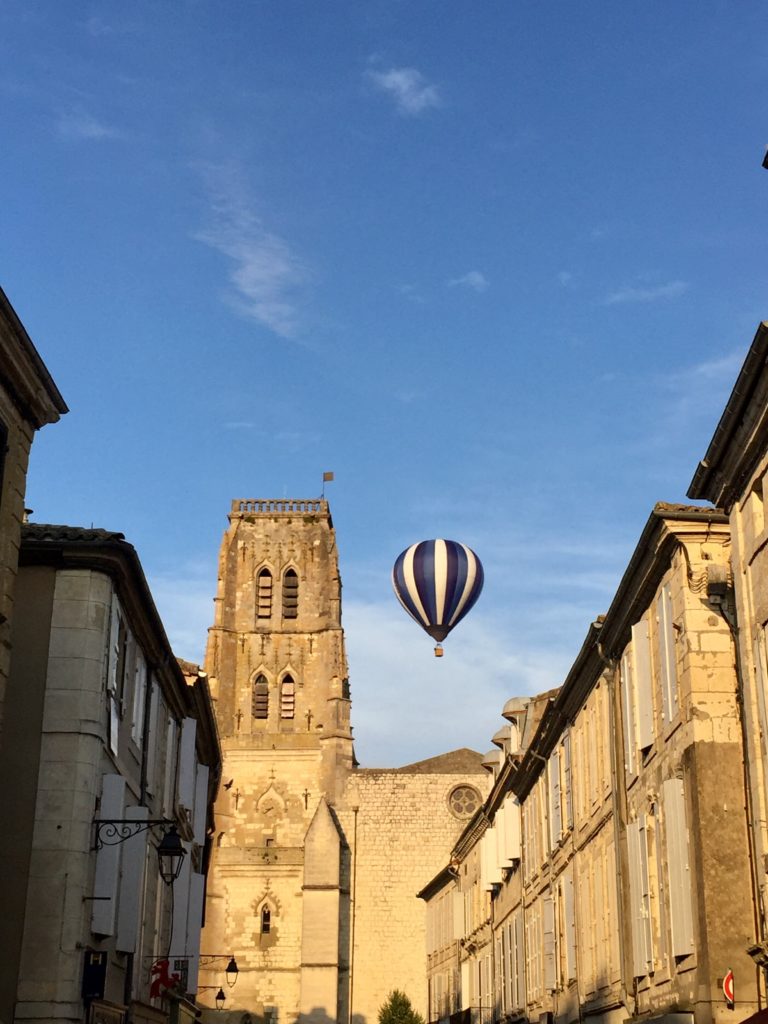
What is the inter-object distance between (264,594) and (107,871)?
153ft

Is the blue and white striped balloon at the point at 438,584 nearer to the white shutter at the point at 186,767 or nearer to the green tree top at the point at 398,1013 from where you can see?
the white shutter at the point at 186,767

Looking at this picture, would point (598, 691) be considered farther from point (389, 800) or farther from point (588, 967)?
point (389, 800)

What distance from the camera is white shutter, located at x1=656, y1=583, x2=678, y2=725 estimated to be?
14.4 m

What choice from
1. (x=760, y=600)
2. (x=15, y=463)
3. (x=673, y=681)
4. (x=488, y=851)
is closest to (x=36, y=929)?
(x=15, y=463)

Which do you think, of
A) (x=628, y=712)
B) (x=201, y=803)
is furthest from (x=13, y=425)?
(x=201, y=803)

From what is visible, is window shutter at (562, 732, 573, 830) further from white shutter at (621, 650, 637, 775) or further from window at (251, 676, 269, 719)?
window at (251, 676, 269, 719)

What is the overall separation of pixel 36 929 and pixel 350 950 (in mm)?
40820

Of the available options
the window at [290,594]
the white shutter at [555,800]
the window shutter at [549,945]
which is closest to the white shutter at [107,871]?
the white shutter at [555,800]

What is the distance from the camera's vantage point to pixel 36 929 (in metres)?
14.8

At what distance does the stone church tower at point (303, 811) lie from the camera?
52.2 m

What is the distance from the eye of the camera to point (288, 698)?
59500 millimetres

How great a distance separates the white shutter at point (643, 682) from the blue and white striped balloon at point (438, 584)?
15.4 m

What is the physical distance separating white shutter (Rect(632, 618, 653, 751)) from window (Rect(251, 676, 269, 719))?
146ft

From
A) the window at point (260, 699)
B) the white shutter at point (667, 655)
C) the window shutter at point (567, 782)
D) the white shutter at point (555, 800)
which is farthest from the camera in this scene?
the window at point (260, 699)
